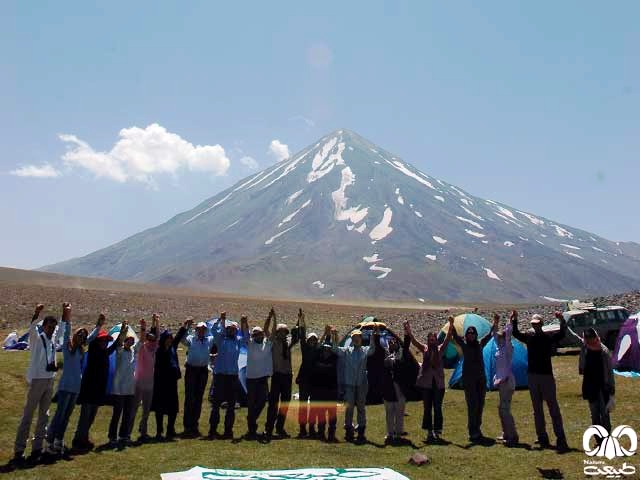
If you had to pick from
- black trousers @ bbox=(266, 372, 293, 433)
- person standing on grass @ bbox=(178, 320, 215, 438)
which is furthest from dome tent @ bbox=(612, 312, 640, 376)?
person standing on grass @ bbox=(178, 320, 215, 438)

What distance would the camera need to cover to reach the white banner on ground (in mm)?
7582

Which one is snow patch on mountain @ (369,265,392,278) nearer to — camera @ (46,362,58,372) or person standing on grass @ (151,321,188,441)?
person standing on grass @ (151,321,188,441)

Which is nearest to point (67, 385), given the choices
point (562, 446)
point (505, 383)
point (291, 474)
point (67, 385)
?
point (67, 385)

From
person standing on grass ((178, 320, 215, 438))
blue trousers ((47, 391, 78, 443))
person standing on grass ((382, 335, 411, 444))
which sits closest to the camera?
blue trousers ((47, 391, 78, 443))

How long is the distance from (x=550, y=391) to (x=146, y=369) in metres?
7.10

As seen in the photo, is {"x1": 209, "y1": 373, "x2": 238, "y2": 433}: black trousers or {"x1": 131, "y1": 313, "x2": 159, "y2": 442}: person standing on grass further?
{"x1": 209, "y1": 373, "x2": 238, "y2": 433}: black trousers

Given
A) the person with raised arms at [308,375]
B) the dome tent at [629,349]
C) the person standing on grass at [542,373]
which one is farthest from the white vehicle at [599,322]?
the person with raised arms at [308,375]

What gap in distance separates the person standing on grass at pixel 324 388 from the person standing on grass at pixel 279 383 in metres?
0.49

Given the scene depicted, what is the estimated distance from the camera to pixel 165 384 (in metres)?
10.3

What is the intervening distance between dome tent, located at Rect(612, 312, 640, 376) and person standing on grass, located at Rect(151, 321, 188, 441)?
13073 millimetres

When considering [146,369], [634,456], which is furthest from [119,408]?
[634,456]

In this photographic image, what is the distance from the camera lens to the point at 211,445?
9.62 metres

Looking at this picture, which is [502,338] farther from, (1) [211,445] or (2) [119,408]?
(2) [119,408]

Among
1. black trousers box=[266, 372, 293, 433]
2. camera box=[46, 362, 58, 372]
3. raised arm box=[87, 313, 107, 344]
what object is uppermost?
raised arm box=[87, 313, 107, 344]
